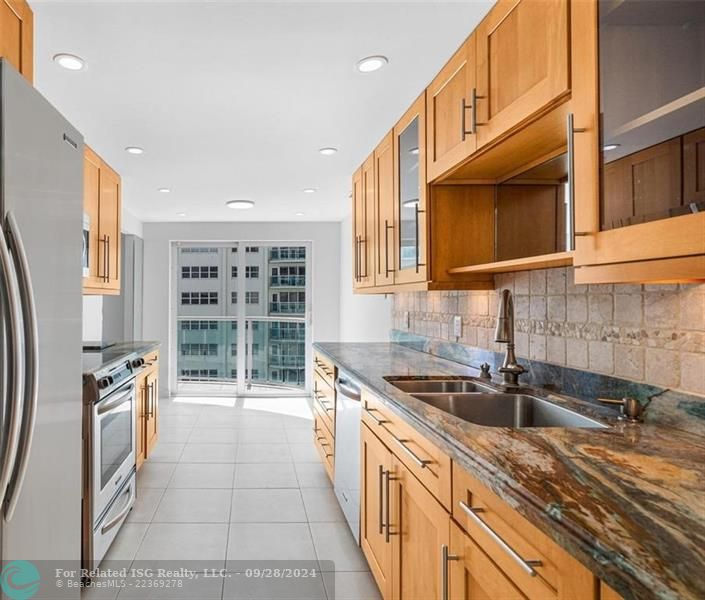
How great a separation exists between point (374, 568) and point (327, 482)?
1.44 meters

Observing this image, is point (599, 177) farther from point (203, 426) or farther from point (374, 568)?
point (203, 426)

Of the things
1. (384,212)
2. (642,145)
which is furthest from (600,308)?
(384,212)

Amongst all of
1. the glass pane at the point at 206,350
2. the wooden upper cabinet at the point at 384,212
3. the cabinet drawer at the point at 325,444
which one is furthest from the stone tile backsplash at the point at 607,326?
the glass pane at the point at 206,350

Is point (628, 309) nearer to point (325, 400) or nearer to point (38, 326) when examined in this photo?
point (38, 326)

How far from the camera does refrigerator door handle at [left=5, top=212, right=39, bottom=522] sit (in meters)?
1.12

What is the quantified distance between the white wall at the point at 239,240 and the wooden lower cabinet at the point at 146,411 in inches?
107

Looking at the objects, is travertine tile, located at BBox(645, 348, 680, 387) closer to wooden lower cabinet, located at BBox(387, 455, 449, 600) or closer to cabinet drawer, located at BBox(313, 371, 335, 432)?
wooden lower cabinet, located at BBox(387, 455, 449, 600)

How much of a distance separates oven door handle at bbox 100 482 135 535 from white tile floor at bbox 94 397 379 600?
119 millimetres

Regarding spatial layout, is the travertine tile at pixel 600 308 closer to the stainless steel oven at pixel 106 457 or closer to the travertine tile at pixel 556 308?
the travertine tile at pixel 556 308

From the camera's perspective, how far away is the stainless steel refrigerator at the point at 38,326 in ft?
3.59

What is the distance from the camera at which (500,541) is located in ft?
3.25

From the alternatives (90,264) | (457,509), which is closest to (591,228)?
(457,509)

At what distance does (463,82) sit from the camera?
6.35ft

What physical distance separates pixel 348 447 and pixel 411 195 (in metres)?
1.40
